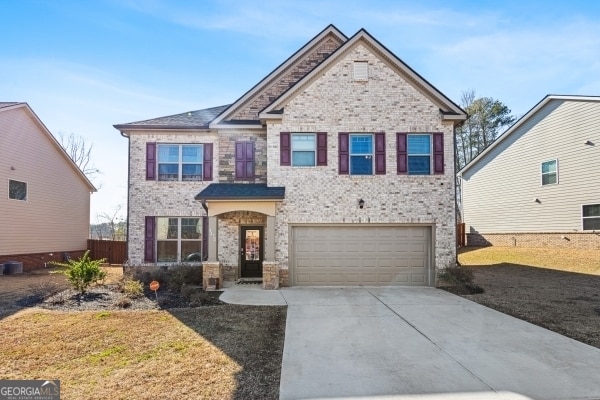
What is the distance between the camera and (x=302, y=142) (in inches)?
532

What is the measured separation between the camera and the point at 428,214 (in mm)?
13203

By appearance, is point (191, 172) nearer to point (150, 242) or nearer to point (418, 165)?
point (150, 242)

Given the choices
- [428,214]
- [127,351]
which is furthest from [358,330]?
[428,214]

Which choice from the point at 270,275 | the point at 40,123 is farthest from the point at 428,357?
the point at 40,123

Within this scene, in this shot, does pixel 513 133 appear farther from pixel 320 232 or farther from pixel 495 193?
pixel 320 232

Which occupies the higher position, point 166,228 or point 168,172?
point 168,172

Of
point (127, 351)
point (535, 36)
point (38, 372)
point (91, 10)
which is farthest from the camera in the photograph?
point (535, 36)

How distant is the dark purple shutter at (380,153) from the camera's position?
13.4 metres

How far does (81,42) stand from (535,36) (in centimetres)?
1445

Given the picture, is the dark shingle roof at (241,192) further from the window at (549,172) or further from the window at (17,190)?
the window at (549,172)

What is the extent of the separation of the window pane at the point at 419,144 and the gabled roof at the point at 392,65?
1.03 meters

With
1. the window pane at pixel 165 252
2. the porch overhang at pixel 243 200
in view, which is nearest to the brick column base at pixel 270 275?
the porch overhang at pixel 243 200

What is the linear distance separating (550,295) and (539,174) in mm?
12545

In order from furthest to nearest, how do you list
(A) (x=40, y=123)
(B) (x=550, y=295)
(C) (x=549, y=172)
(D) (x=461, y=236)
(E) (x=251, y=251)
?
(D) (x=461, y=236) → (C) (x=549, y=172) → (A) (x=40, y=123) → (E) (x=251, y=251) → (B) (x=550, y=295)
